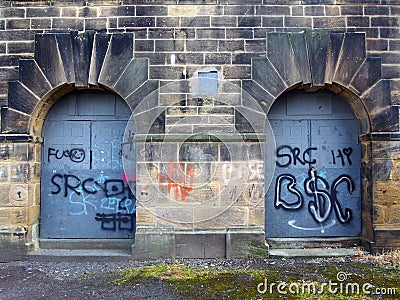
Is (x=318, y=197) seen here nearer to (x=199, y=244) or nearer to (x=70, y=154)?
(x=199, y=244)

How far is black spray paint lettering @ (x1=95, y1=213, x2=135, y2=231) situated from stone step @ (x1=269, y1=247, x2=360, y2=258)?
2382 millimetres

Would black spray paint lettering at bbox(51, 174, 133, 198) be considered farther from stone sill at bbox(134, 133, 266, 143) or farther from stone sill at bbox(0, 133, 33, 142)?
stone sill at bbox(134, 133, 266, 143)

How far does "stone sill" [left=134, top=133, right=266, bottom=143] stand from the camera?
631 centimetres

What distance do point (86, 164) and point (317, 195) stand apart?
4001 mm

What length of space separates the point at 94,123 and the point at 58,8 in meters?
1.95

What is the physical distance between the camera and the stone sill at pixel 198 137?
20.7 ft

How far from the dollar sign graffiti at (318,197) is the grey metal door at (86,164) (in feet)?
9.93

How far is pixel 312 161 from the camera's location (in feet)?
22.6

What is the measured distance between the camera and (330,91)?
6898 mm

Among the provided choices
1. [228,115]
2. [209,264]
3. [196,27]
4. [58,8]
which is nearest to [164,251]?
[209,264]

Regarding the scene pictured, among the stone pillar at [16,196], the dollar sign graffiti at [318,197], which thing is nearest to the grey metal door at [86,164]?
the stone pillar at [16,196]

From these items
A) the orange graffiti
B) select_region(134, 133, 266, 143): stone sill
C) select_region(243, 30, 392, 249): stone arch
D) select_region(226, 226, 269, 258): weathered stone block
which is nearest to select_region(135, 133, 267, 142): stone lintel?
select_region(134, 133, 266, 143): stone sill

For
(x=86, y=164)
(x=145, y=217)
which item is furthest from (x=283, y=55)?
(x=86, y=164)

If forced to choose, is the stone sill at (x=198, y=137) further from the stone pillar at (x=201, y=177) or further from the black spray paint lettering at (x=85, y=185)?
the black spray paint lettering at (x=85, y=185)
